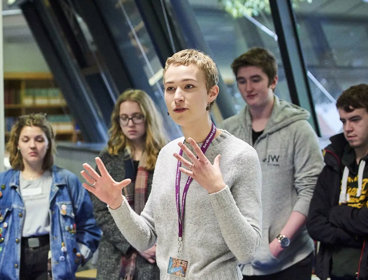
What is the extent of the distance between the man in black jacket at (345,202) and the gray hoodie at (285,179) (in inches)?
2.7

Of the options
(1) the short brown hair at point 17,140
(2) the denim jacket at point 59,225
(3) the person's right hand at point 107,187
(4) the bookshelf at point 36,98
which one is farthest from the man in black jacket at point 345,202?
(4) the bookshelf at point 36,98

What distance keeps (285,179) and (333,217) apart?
0.94 ft

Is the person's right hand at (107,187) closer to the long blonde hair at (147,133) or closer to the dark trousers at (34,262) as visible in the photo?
the long blonde hair at (147,133)

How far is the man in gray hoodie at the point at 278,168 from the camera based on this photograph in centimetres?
249

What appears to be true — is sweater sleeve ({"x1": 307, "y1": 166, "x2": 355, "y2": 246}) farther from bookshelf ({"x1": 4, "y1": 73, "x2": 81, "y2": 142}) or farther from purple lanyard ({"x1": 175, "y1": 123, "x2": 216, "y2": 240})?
bookshelf ({"x1": 4, "y1": 73, "x2": 81, "y2": 142})

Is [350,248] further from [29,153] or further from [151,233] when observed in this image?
[29,153]

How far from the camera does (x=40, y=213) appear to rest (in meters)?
2.99

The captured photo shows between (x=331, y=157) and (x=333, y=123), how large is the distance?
4.94 feet

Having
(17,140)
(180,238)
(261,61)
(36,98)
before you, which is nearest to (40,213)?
(17,140)

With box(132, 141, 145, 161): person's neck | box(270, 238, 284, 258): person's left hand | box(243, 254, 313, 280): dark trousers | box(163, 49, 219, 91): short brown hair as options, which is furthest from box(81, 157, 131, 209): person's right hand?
box(132, 141, 145, 161): person's neck

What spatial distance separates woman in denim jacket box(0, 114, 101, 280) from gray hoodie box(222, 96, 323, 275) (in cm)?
103

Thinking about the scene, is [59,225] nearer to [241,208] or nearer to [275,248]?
[275,248]

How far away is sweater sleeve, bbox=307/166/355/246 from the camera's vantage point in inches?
92.4

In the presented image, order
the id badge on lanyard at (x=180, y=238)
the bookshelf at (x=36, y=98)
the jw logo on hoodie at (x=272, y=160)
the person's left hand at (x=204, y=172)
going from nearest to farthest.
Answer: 1. the person's left hand at (x=204, y=172)
2. the id badge on lanyard at (x=180, y=238)
3. the jw logo on hoodie at (x=272, y=160)
4. the bookshelf at (x=36, y=98)
